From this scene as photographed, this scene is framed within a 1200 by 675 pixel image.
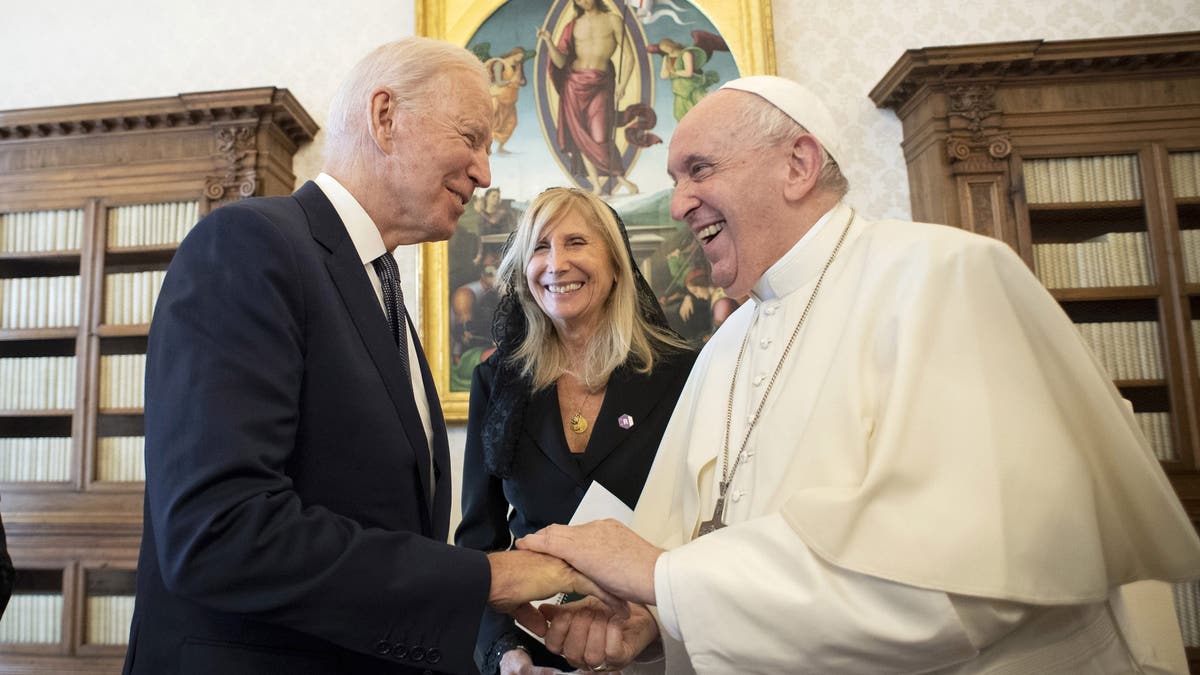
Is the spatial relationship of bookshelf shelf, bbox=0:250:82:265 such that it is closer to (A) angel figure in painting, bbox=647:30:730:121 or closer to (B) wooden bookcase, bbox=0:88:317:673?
(B) wooden bookcase, bbox=0:88:317:673

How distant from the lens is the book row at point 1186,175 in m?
4.13

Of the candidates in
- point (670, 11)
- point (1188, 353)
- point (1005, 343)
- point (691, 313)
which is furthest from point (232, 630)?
point (1188, 353)

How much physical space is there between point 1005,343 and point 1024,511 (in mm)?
264

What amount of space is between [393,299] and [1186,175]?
173 inches

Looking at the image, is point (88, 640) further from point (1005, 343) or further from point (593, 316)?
point (1005, 343)

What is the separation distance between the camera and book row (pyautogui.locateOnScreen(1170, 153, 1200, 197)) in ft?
13.6

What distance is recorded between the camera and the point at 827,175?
1.73 m


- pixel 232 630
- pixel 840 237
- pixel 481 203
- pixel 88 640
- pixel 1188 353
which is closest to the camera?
pixel 232 630

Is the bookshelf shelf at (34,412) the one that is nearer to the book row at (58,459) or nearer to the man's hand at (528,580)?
the book row at (58,459)

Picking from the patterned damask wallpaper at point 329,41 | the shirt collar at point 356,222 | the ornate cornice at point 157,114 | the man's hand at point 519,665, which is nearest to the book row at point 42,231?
the ornate cornice at point 157,114

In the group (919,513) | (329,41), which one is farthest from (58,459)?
Answer: (919,513)

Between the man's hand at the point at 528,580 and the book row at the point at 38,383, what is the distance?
4091 millimetres

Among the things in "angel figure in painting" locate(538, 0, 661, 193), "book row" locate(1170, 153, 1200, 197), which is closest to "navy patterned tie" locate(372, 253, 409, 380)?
"angel figure in painting" locate(538, 0, 661, 193)

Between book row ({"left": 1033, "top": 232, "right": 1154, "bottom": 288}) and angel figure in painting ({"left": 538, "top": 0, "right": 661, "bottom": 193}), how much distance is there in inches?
86.5
